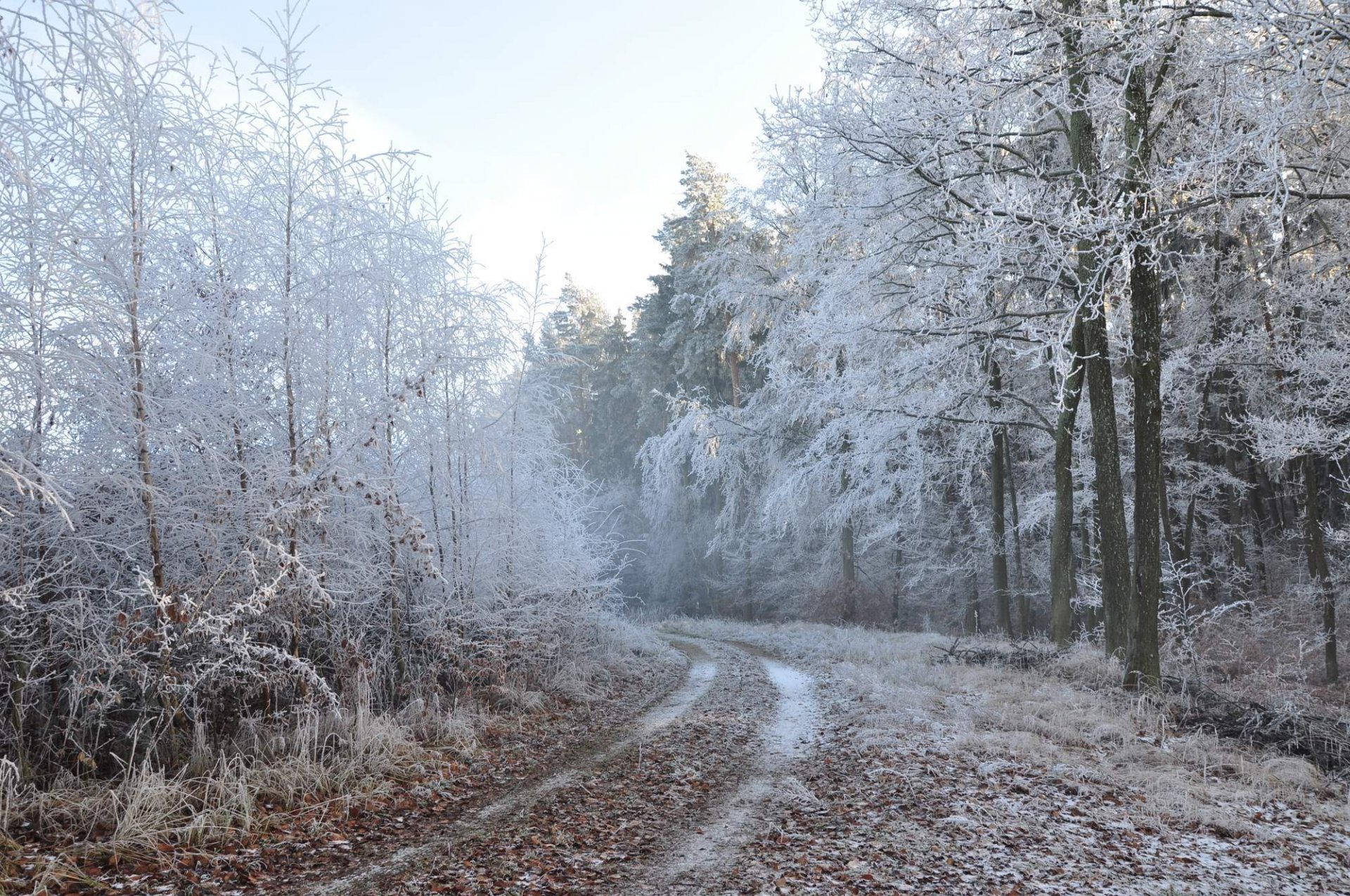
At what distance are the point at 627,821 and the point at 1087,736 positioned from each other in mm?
5151

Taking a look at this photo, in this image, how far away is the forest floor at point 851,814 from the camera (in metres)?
4.70

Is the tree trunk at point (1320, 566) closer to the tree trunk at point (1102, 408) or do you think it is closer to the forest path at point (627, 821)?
the tree trunk at point (1102, 408)

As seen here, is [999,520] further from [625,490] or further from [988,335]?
[625,490]

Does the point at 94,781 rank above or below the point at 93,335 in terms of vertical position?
below

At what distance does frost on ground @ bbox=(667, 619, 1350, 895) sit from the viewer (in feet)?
15.3

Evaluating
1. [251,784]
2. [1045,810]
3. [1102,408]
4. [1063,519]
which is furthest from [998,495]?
[251,784]

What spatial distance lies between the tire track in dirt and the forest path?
1 centimetres

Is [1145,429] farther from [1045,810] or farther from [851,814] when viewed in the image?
[851,814]

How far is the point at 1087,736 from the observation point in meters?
7.84

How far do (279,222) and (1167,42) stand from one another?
912cm

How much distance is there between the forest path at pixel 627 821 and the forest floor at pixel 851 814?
0.02 meters

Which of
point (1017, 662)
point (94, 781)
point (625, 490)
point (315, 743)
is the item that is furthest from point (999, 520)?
point (625, 490)

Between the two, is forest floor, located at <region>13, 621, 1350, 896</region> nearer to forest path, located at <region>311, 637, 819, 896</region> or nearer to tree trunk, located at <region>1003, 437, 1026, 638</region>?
forest path, located at <region>311, 637, 819, 896</region>

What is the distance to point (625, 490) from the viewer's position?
3516cm
